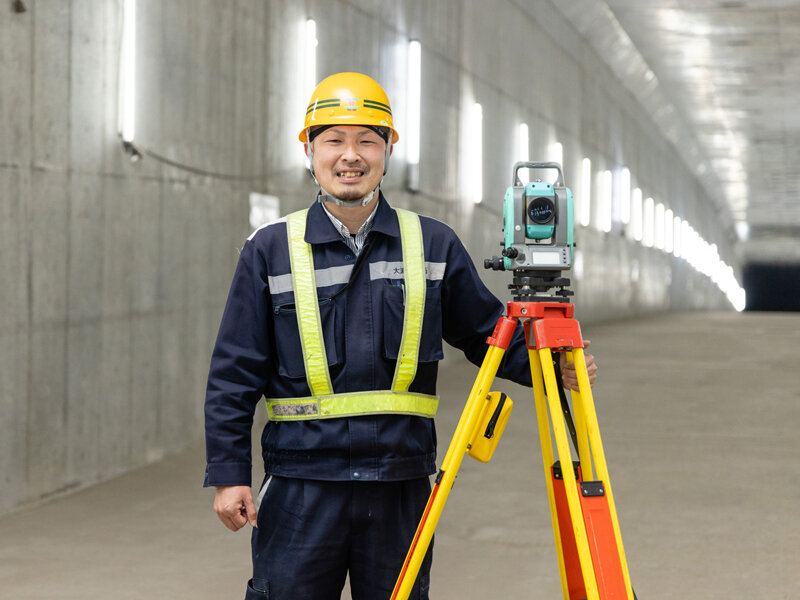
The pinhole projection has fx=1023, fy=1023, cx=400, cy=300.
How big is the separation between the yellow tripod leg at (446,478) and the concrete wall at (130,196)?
291cm

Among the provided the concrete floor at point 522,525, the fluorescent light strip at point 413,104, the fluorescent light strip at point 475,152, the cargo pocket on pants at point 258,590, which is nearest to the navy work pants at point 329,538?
the cargo pocket on pants at point 258,590

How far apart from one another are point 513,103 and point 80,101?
9076 millimetres

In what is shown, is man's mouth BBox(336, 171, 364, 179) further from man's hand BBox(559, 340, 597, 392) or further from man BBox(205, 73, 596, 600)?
man's hand BBox(559, 340, 597, 392)

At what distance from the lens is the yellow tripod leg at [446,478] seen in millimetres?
1994

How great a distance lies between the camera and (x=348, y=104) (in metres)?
2.04

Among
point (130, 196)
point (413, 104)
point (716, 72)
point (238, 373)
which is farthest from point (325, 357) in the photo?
point (716, 72)

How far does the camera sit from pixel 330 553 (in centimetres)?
204

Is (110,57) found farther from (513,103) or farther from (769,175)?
(769,175)

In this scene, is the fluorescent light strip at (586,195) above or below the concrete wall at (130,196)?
above

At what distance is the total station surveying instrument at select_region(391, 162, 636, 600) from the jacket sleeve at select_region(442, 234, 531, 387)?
0.06m

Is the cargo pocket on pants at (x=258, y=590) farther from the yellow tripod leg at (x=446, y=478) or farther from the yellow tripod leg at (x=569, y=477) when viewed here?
the yellow tripod leg at (x=569, y=477)

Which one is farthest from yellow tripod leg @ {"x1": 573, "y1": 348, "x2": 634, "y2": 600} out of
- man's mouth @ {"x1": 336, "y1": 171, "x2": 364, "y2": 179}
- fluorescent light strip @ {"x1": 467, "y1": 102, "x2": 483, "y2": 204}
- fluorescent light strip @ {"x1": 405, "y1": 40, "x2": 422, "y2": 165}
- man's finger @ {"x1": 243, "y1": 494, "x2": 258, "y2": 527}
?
fluorescent light strip @ {"x1": 467, "y1": 102, "x2": 483, "y2": 204}

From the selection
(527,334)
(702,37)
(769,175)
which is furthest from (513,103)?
(769,175)

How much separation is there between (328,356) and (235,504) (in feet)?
1.11
